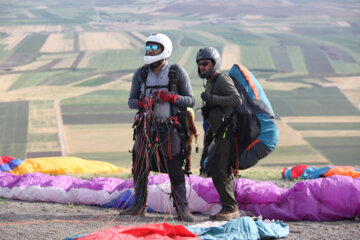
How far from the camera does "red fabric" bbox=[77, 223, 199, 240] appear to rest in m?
4.62

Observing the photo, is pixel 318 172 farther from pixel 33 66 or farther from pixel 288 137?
pixel 33 66

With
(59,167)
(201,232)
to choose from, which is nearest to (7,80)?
(59,167)

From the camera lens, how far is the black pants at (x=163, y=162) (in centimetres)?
650

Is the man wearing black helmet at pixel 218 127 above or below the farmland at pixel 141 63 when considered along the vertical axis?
above

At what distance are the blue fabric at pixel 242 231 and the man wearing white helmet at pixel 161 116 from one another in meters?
1.20

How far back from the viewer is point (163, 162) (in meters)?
6.54

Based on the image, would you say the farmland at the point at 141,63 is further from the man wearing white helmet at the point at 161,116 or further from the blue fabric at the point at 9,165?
the man wearing white helmet at the point at 161,116

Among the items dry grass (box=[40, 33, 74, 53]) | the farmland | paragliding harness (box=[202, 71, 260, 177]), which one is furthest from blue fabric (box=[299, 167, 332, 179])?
dry grass (box=[40, 33, 74, 53])

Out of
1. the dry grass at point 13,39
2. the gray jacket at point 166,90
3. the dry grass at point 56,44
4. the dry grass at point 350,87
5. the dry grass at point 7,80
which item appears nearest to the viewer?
the gray jacket at point 166,90

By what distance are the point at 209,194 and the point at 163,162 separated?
1055 millimetres

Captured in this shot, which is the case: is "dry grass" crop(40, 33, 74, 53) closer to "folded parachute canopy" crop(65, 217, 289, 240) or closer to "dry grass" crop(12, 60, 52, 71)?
"dry grass" crop(12, 60, 52, 71)

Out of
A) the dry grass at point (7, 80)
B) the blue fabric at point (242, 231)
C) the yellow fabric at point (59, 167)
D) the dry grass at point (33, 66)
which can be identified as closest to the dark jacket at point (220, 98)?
the blue fabric at point (242, 231)

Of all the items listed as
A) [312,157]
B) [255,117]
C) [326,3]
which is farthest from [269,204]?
[326,3]

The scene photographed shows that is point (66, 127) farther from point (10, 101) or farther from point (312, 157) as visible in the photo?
point (312, 157)
